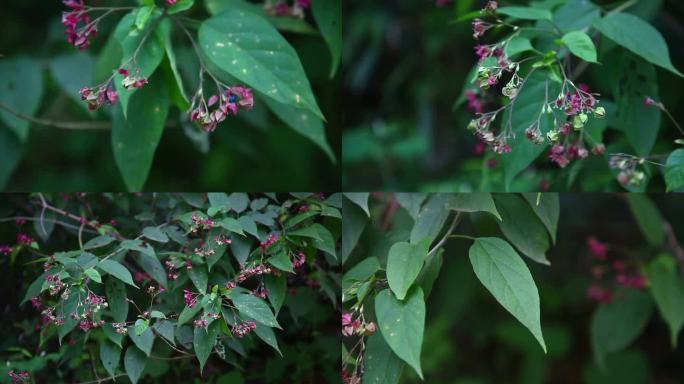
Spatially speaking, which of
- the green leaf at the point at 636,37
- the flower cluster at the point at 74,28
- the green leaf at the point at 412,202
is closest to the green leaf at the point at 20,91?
→ the flower cluster at the point at 74,28

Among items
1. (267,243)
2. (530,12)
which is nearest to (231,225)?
(267,243)

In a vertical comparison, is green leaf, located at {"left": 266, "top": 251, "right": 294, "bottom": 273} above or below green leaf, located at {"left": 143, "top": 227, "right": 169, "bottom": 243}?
below

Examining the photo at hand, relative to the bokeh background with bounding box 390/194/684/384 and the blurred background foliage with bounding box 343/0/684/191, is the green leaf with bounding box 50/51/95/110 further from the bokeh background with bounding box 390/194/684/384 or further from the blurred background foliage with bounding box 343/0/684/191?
the bokeh background with bounding box 390/194/684/384

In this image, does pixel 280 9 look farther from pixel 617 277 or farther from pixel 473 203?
pixel 617 277

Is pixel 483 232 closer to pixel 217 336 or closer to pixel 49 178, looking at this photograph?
pixel 217 336

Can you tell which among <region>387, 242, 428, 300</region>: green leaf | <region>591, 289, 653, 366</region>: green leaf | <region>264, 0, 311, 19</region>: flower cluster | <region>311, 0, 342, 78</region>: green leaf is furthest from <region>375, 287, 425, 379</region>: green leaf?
<region>591, 289, 653, 366</region>: green leaf

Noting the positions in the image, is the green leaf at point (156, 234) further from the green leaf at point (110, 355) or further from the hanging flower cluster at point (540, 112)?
the hanging flower cluster at point (540, 112)

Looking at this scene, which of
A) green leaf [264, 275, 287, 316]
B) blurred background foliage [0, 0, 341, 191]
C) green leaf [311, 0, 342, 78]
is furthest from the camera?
blurred background foliage [0, 0, 341, 191]
